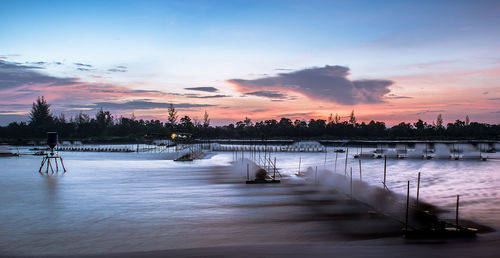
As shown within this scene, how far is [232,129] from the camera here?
138 metres

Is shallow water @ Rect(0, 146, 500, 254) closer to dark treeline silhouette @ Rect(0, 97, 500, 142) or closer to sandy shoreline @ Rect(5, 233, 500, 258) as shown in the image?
sandy shoreline @ Rect(5, 233, 500, 258)

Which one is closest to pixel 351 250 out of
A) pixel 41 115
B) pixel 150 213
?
pixel 150 213

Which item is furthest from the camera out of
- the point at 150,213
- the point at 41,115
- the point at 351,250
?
the point at 41,115

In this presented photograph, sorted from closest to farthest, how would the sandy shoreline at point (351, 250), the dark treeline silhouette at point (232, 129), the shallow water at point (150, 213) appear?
1. the sandy shoreline at point (351, 250)
2. the shallow water at point (150, 213)
3. the dark treeline silhouette at point (232, 129)

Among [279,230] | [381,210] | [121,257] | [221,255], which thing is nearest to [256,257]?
[221,255]

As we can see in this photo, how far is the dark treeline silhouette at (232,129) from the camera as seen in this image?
103m

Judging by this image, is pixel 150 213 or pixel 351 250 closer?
pixel 351 250

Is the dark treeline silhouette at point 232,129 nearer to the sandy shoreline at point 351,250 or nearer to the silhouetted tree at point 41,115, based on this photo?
the silhouetted tree at point 41,115

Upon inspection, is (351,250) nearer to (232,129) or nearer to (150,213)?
(150,213)

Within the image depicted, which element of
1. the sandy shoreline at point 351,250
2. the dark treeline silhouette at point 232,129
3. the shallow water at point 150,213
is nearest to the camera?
the sandy shoreline at point 351,250

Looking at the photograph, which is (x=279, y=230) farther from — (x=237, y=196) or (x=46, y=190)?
(x=46, y=190)

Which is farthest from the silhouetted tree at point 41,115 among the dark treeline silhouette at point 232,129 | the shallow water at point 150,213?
the shallow water at point 150,213

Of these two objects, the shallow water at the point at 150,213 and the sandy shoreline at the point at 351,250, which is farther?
the shallow water at the point at 150,213

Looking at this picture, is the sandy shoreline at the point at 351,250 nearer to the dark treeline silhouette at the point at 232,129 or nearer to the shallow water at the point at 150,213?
the shallow water at the point at 150,213
